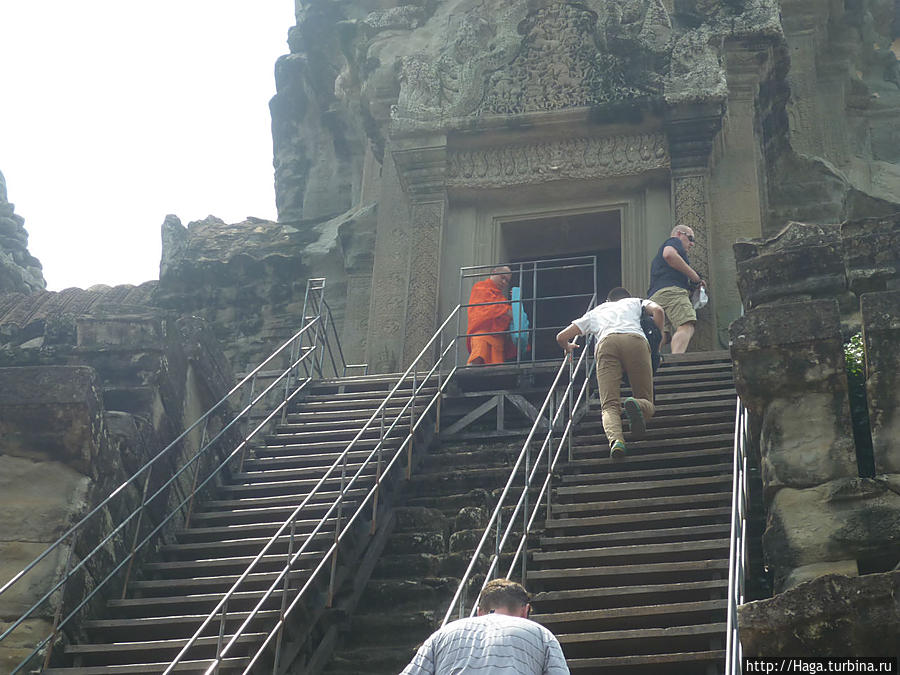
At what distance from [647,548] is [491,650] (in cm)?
326

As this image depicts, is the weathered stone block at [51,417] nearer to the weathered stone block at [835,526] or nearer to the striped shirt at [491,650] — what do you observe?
the weathered stone block at [835,526]

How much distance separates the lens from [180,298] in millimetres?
18891

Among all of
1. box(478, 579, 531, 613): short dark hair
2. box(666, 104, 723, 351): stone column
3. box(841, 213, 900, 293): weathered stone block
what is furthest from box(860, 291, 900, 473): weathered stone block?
box(666, 104, 723, 351): stone column

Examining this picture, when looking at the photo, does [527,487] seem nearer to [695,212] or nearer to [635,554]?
[635,554]

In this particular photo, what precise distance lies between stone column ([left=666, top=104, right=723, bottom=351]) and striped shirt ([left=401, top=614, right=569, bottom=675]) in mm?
10008

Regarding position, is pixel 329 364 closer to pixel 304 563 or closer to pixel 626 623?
pixel 304 563

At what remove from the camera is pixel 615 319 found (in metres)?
11.3

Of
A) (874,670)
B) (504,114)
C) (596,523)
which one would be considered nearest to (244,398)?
(504,114)

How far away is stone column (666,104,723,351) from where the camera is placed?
52.5 feet

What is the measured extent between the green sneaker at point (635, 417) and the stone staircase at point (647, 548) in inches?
6.3

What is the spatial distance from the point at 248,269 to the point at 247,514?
7.90 metres

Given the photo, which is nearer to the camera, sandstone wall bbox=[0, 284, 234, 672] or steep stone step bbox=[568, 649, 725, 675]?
steep stone step bbox=[568, 649, 725, 675]

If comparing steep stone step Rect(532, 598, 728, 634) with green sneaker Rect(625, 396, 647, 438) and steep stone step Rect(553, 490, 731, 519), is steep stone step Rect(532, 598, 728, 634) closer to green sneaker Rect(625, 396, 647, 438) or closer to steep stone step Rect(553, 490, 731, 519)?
steep stone step Rect(553, 490, 731, 519)

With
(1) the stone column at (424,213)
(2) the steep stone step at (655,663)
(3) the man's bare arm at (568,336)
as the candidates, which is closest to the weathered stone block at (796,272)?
(3) the man's bare arm at (568,336)
